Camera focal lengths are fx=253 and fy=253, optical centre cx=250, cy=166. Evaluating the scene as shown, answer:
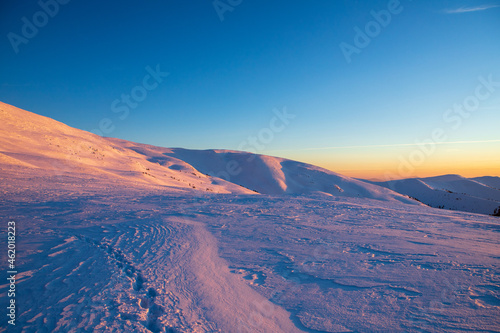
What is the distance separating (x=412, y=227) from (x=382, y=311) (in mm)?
4101

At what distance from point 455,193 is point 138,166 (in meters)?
31.0

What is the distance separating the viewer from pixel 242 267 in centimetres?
409

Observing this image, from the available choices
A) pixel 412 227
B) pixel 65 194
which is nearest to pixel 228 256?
pixel 412 227

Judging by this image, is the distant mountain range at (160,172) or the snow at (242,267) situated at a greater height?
the distant mountain range at (160,172)

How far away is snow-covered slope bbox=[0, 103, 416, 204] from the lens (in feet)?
40.5

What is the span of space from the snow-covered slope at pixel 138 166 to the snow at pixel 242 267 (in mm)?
4480

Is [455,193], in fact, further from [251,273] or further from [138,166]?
[251,273]

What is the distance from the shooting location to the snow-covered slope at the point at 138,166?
1234cm

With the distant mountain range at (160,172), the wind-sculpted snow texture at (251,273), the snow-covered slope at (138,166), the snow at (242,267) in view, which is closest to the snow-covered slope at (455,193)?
the distant mountain range at (160,172)

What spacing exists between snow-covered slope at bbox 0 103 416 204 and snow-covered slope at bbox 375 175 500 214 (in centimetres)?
491

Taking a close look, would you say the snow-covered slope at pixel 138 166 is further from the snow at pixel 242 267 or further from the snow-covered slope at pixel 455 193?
the snow-covered slope at pixel 455 193

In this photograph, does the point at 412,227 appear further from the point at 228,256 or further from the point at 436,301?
the point at 228,256

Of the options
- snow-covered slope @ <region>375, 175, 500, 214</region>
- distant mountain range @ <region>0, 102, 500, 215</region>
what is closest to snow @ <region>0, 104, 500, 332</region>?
distant mountain range @ <region>0, 102, 500, 215</region>

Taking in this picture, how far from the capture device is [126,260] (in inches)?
163
